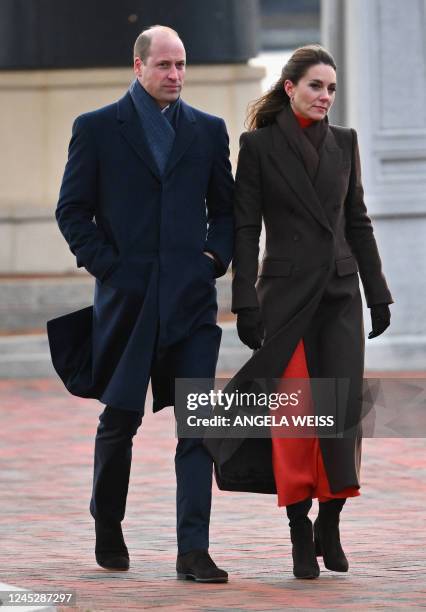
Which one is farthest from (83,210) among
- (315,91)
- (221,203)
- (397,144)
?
(397,144)

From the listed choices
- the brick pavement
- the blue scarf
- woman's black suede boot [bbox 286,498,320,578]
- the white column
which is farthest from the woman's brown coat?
the white column

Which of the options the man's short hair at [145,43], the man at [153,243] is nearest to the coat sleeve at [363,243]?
the man at [153,243]

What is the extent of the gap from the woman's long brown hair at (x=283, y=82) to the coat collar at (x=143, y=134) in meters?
0.26

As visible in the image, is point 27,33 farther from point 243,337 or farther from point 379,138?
point 243,337

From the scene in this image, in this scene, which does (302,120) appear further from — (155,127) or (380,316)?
(380,316)

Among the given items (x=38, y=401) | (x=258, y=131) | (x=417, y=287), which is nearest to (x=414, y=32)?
(x=417, y=287)

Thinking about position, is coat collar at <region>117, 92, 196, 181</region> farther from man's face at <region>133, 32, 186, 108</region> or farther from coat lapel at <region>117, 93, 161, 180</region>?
man's face at <region>133, 32, 186, 108</region>

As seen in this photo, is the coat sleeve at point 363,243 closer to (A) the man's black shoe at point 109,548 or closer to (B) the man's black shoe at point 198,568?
(B) the man's black shoe at point 198,568

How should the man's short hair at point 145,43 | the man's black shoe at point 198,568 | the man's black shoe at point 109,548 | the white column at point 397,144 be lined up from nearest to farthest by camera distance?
1. the man's black shoe at point 198,568
2. the man's short hair at point 145,43
3. the man's black shoe at point 109,548
4. the white column at point 397,144

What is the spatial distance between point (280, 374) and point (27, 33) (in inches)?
464

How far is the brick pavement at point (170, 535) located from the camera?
528cm

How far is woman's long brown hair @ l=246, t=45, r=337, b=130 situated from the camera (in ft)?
18.8

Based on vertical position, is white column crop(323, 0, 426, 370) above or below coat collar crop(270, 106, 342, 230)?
below

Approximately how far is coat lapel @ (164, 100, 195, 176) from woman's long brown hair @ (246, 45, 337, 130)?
261 millimetres
